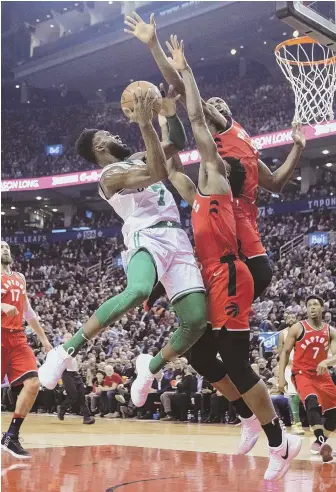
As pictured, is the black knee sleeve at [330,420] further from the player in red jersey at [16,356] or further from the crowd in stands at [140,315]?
the player in red jersey at [16,356]

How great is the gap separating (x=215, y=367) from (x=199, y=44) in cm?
2939

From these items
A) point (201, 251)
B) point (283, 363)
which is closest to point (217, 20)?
point (283, 363)

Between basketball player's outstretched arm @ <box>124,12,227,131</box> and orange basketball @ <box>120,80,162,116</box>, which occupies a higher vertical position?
basketball player's outstretched arm @ <box>124,12,227,131</box>

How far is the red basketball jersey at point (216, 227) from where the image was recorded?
14.8 feet

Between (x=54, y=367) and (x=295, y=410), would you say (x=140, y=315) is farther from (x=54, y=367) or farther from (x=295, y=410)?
(x=54, y=367)

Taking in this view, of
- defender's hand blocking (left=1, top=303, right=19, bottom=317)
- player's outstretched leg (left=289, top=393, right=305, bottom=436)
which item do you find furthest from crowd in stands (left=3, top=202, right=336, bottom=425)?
defender's hand blocking (left=1, top=303, right=19, bottom=317)

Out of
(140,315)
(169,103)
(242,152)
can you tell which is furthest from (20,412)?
(140,315)

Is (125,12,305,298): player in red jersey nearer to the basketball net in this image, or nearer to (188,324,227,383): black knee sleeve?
(188,324,227,383): black knee sleeve

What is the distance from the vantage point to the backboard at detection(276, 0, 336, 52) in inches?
231

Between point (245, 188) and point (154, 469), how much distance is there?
2534 millimetres

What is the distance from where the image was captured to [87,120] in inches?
1371

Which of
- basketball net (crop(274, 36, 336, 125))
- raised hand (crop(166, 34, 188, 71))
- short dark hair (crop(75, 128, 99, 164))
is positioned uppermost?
basketball net (crop(274, 36, 336, 125))

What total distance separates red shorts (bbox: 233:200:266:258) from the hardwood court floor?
1.64 meters

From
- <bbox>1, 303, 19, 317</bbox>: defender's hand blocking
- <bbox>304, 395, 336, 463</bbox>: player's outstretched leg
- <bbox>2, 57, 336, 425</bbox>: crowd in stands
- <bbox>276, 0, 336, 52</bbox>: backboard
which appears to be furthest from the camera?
<bbox>2, 57, 336, 425</bbox>: crowd in stands
